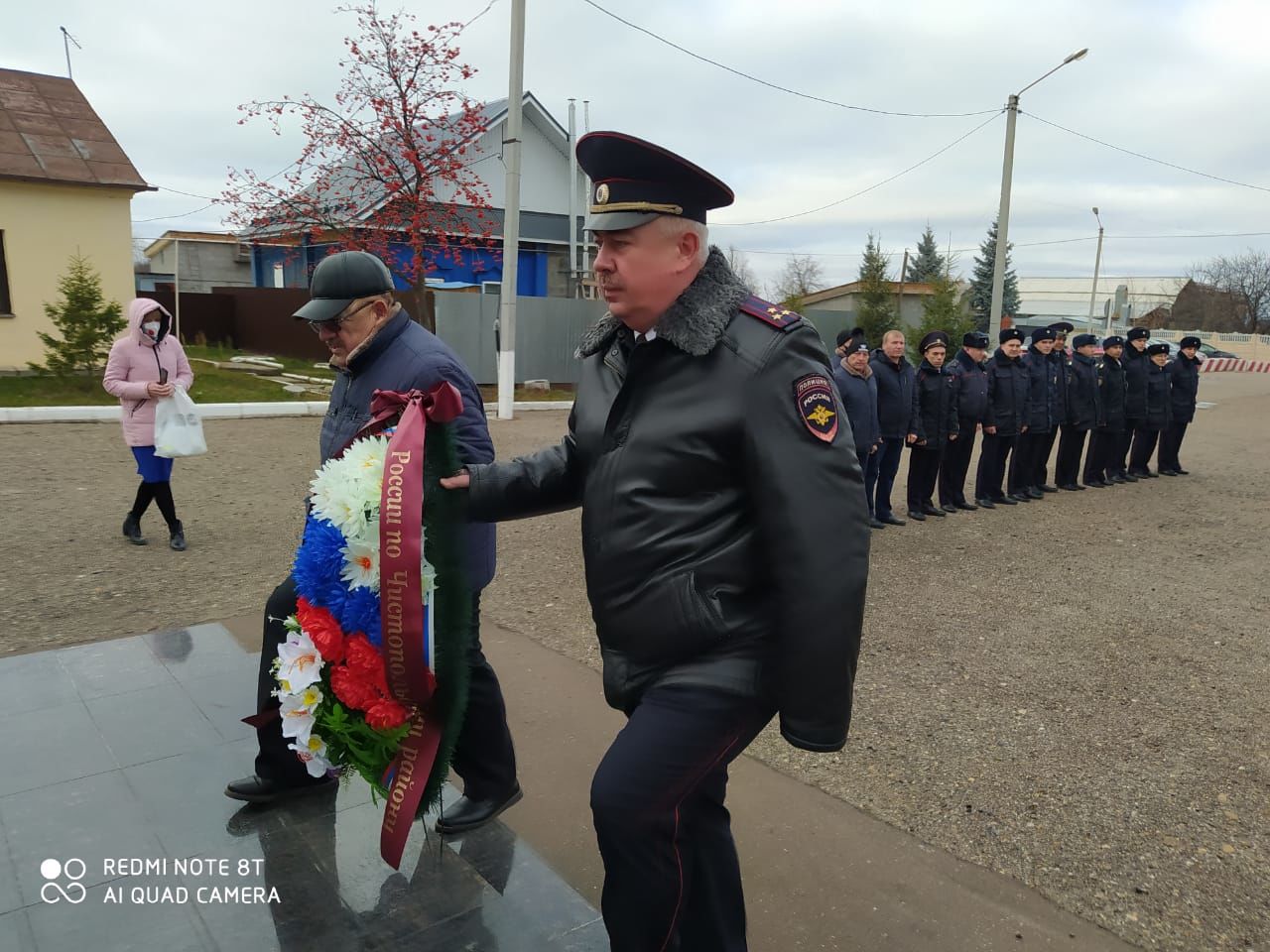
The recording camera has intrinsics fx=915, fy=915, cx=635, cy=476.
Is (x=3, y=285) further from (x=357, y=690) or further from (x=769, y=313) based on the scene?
(x=769, y=313)

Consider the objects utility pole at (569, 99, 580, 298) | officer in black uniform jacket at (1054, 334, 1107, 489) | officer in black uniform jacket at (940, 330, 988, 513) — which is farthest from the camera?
utility pole at (569, 99, 580, 298)

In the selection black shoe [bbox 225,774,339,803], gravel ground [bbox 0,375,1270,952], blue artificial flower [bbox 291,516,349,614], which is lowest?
gravel ground [bbox 0,375,1270,952]

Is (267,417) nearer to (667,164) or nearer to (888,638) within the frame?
(888,638)

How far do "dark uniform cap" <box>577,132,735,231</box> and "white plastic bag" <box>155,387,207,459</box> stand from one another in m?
5.38

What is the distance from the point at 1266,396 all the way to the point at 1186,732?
26.2 metres

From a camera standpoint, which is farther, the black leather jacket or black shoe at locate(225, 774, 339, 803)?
black shoe at locate(225, 774, 339, 803)

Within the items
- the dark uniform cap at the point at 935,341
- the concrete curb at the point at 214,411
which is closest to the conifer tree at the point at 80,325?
the concrete curb at the point at 214,411

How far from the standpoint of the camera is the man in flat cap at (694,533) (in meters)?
1.94

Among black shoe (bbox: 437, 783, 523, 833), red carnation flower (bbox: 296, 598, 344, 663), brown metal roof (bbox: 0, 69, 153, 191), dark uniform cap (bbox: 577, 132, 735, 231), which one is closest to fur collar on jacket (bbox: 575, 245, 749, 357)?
dark uniform cap (bbox: 577, 132, 735, 231)

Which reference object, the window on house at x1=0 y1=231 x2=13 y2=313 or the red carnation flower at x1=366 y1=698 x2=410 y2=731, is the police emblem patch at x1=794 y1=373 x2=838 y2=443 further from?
the window on house at x1=0 y1=231 x2=13 y2=313

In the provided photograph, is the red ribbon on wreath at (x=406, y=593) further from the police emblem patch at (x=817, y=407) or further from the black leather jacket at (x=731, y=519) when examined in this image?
the police emblem patch at (x=817, y=407)

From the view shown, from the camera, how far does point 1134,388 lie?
11.9 m

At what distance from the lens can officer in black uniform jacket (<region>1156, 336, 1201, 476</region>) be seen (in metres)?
12.2

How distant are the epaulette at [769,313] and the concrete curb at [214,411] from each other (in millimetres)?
10836
